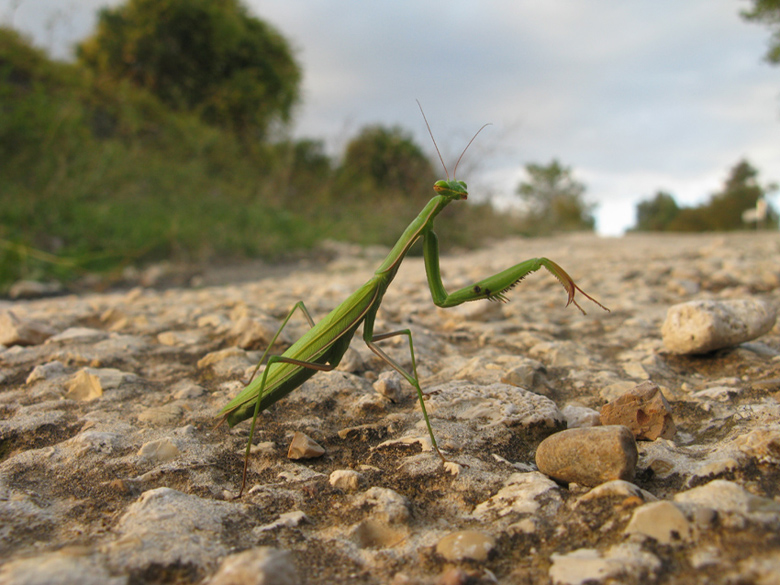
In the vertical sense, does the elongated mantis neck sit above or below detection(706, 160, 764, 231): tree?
below

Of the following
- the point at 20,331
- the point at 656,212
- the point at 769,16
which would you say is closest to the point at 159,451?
the point at 20,331

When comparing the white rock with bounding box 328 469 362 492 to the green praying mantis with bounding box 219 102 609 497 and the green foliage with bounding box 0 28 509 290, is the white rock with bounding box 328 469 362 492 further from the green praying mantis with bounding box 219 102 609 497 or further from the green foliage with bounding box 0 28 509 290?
the green foliage with bounding box 0 28 509 290

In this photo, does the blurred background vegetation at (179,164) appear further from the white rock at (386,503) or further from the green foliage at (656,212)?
the green foliage at (656,212)

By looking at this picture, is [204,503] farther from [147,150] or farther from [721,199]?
[721,199]

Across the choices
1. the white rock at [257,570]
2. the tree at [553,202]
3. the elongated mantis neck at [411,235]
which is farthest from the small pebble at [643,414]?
the tree at [553,202]

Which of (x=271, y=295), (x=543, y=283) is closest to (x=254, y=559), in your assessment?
(x=271, y=295)

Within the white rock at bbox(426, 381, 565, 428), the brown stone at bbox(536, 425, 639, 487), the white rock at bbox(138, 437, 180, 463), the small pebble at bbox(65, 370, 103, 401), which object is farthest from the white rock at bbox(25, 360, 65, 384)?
the brown stone at bbox(536, 425, 639, 487)
